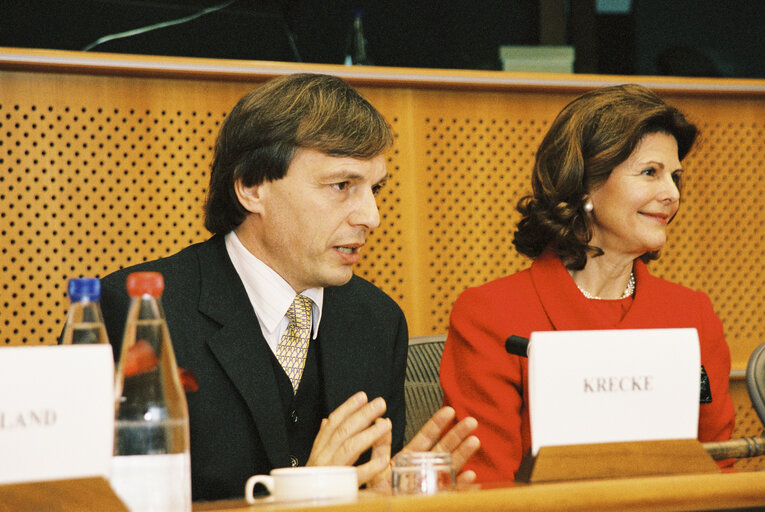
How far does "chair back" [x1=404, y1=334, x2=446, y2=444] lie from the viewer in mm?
1890

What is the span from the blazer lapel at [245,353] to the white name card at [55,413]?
0.69 m

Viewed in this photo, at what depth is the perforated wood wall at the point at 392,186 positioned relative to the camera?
2518 mm

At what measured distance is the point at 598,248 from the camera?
2010 millimetres

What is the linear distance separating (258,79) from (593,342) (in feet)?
6.22

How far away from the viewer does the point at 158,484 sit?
835 millimetres

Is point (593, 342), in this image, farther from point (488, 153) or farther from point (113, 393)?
point (488, 153)

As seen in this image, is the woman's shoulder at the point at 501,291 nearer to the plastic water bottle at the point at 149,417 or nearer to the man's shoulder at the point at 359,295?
the man's shoulder at the point at 359,295

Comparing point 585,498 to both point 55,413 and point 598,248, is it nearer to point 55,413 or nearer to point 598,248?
point 55,413

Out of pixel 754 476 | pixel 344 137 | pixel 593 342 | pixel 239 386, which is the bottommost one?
pixel 239 386

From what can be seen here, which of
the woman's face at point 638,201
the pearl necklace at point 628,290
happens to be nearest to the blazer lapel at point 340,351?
the pearl necklace at point 628,290

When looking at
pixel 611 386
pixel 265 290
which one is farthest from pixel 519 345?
pixel 265 290

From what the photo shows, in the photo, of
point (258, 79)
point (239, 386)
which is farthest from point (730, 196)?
point (239, 386)

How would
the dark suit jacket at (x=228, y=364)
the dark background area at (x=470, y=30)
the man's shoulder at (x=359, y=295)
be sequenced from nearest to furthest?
the dark suit jacket at (x=228, y=364) < the man's shoulder at (x=359, y=295) < the dark background area at (x=470, y=30)

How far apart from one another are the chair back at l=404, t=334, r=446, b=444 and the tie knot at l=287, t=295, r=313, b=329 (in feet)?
0.96
